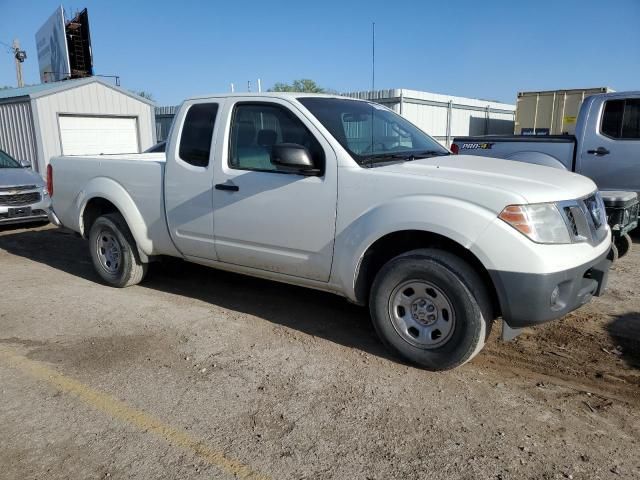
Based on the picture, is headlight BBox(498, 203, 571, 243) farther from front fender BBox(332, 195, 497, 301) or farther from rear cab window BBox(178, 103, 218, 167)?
rear cab window BBox(178, 103, 218, 167)

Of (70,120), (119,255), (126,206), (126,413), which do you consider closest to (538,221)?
(126,413)

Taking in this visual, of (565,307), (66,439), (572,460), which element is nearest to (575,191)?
(565,307)

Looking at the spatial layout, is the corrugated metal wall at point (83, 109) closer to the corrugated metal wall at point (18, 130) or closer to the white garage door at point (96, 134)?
the white garage door at point (96, 134)

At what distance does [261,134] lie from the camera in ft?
14.6

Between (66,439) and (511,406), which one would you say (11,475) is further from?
(511,406)

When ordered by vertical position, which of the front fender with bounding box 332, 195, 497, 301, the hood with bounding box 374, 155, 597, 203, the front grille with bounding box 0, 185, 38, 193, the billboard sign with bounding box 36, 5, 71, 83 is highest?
the billboard sign with bounding box 36, 5, 71, 83

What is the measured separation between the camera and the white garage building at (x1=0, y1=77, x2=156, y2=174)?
14883 mm

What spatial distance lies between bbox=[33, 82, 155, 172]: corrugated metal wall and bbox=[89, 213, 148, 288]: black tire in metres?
10.7

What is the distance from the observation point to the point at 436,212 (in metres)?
3.45

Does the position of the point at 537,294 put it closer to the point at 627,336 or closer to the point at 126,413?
the point at 627,336

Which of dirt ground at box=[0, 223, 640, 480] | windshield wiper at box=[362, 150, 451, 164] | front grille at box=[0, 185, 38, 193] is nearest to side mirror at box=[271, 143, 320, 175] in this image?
windshield wiper at box=[362, 150, 451, 164]

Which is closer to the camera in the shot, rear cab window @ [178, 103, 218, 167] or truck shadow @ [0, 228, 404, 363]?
truck shadow @ [0, 228, 404, 363]

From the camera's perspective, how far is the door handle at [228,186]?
4.44 m

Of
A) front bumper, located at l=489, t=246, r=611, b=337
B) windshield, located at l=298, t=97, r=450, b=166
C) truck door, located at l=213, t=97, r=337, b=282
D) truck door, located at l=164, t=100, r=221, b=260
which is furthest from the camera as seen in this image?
truck door, located at l=164, t=100, r=221, b=260
